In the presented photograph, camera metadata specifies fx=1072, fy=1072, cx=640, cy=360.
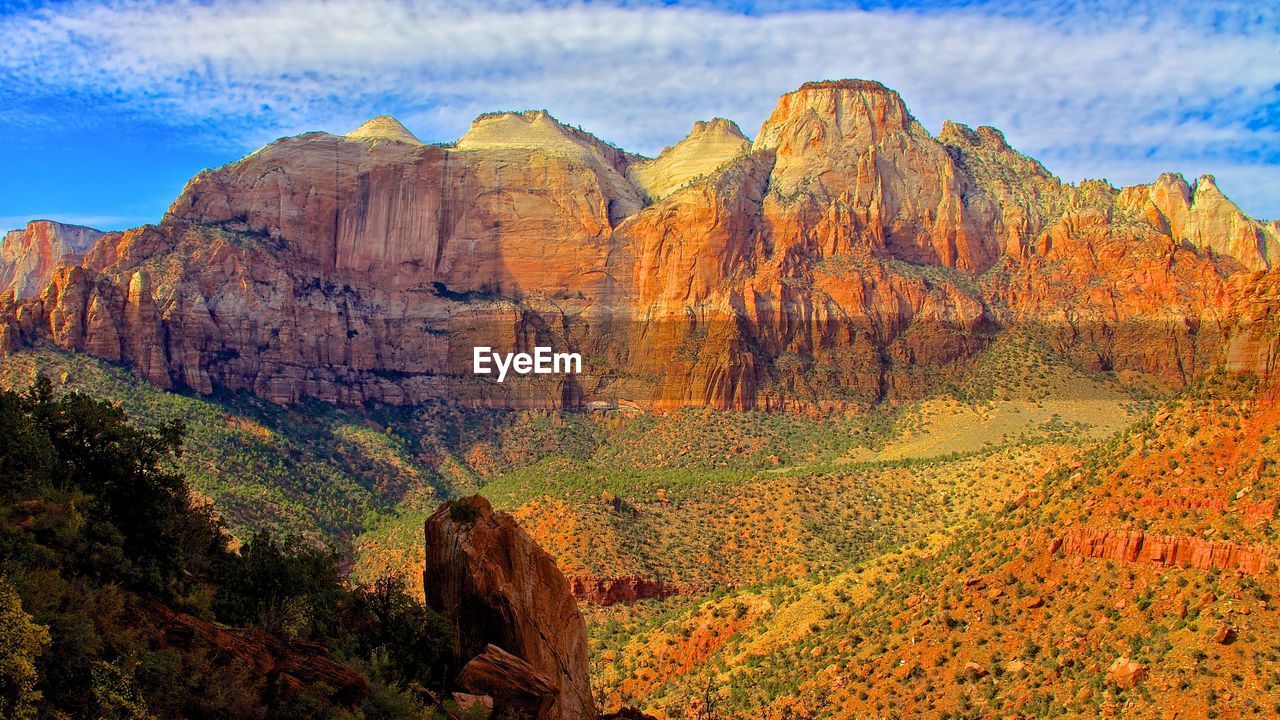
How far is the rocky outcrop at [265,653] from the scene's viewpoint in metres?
28.4

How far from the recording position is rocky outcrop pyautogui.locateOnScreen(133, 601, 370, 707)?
93.1ft

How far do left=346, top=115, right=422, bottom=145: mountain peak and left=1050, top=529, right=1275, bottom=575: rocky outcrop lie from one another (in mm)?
142038

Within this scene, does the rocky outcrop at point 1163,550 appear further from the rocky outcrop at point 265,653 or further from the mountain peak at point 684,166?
the mountain peak at point 684,166

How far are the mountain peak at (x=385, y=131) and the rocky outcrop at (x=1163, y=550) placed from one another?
466 feet

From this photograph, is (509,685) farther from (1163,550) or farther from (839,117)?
(839,117)

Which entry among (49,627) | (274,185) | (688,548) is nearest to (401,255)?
(274,185)

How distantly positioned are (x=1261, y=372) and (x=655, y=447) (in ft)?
290

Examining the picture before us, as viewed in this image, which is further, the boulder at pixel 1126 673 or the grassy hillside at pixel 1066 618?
the boulder at pixel 1126 673

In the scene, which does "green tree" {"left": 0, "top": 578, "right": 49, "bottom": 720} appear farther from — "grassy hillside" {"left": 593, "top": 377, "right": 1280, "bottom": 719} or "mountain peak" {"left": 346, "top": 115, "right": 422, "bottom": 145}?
"mountain peak" {"left": 346, "top": 115, "right": 422, "bottom": 145}

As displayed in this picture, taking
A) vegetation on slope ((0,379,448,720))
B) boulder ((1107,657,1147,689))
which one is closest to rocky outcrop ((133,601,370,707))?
vegetation on slope ((0,379,448,720))

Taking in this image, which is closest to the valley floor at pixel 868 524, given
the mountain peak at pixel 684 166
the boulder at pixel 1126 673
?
the boulder at pixel 1126 673

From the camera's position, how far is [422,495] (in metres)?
126

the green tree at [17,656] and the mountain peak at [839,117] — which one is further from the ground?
the mountain peak at [839,117]

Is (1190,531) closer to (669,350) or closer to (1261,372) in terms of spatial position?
(1261,372)
